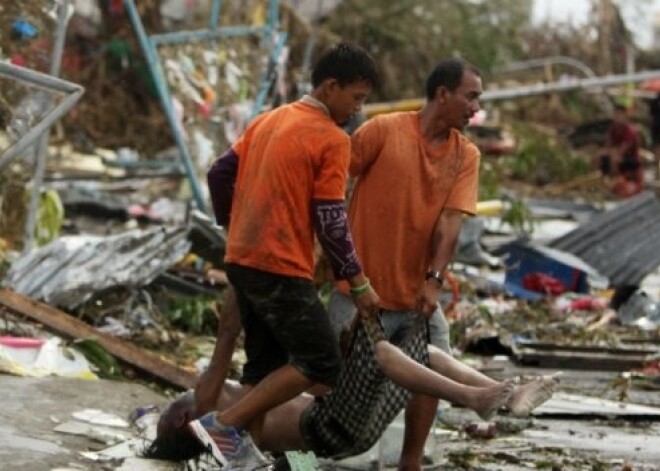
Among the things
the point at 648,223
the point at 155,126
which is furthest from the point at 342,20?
the point at 648,223

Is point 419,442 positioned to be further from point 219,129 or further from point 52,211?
point 219,129

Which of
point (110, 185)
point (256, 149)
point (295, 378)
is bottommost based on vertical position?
point (110, 185)

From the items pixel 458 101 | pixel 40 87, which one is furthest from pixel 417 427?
pixel 40 87

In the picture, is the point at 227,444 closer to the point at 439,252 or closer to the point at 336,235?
the point at 336,235

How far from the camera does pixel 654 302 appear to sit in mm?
13492

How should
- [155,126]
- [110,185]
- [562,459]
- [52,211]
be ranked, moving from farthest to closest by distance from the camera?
[155,126] → [110,185] → [52,211] → [562,459]

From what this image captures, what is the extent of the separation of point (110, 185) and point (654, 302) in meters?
8.86

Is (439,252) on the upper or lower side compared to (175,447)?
upper

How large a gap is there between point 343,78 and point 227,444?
1.44 meters

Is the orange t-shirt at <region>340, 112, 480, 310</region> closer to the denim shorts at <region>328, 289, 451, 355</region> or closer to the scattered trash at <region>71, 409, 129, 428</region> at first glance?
the denim shorts at <region>328, 289, 451, 355</region>

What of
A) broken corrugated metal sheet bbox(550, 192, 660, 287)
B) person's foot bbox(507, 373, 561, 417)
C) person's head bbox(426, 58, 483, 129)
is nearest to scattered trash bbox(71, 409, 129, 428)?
person's head bbox(426, 58, 483, 129)

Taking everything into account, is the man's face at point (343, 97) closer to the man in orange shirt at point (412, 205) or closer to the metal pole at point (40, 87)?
the man in orange shirt at point (412, 205)

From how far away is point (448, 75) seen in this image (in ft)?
23.9

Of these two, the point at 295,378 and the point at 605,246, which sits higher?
the point at 295,378
